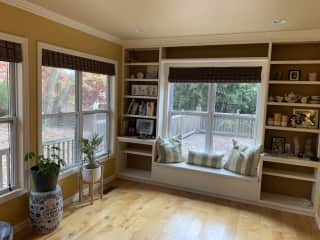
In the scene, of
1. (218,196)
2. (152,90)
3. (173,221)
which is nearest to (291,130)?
(218,196)

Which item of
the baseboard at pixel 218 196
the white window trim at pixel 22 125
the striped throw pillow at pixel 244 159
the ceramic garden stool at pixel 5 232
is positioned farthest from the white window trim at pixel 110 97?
the striped throw pillow at pixel 244 159

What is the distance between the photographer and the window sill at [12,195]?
7.93 feet

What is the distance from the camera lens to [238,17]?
272cm

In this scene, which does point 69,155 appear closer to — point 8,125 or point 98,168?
point 98,168

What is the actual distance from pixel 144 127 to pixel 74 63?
169 cm

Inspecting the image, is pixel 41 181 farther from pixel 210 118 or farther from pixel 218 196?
pixel 210 118

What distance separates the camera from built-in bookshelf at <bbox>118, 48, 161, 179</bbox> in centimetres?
421

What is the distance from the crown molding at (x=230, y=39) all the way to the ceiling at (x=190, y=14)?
0.40 ft

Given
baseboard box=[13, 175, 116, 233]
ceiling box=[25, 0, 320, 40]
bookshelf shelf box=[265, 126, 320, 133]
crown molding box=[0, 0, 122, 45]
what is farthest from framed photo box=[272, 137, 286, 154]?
crown molding box=[0, 0, 122, 45]

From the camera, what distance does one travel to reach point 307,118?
3381mm

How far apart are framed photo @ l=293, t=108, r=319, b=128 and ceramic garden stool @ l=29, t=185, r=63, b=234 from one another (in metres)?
3.29

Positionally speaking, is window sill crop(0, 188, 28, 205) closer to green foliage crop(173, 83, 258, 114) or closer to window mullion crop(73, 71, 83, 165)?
window mullion crop(73, 71, 83, 165)

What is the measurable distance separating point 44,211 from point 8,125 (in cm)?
97

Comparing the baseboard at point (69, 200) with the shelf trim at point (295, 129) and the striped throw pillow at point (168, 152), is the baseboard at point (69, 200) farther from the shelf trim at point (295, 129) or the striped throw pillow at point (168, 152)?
the shelf trim at point (295, 129)
